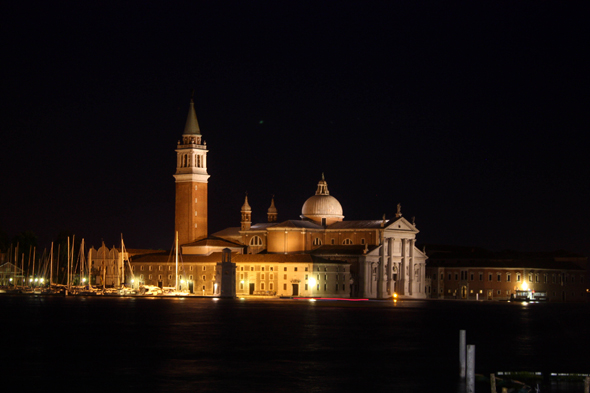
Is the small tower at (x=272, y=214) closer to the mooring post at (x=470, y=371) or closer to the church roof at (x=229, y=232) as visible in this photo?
the church roof at (x=229, y=232)

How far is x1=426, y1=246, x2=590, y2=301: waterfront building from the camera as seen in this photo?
11756 cm

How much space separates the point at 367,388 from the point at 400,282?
8350 centimetres

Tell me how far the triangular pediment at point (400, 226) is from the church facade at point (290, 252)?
10cm

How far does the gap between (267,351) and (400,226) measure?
73.0 meters

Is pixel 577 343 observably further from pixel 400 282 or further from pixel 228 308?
pixel 400 282

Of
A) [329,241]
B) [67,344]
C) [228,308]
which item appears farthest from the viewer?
[329,241]

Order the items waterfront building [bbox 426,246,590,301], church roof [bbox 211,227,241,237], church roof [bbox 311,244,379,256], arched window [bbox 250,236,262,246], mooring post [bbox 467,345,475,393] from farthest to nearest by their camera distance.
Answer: church roof [bbox 211,227,241,237]
waterfront building [bbox 426,246,590,301]
arched window [bbox 250,236,262,246]
church roof [bbox 311,244,379,256]
mooring post [bbox 467,345,475,393]

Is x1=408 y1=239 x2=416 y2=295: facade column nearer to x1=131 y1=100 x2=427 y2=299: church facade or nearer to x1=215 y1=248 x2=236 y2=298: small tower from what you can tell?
x1=131 y1=100 x2=427 y2=299: church facade

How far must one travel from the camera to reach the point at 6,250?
461ft

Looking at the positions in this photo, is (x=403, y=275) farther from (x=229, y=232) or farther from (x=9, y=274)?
(x=9, y=274)

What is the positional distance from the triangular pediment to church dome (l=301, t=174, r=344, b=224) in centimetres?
768

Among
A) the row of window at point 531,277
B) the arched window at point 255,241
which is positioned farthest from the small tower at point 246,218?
the row of window at point 531,277

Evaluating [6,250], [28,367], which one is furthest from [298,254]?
[28,367]

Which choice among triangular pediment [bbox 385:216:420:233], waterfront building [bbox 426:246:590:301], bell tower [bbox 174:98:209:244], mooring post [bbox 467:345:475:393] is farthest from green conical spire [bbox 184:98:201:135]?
mooring post [bbox 467:345:475:393]
